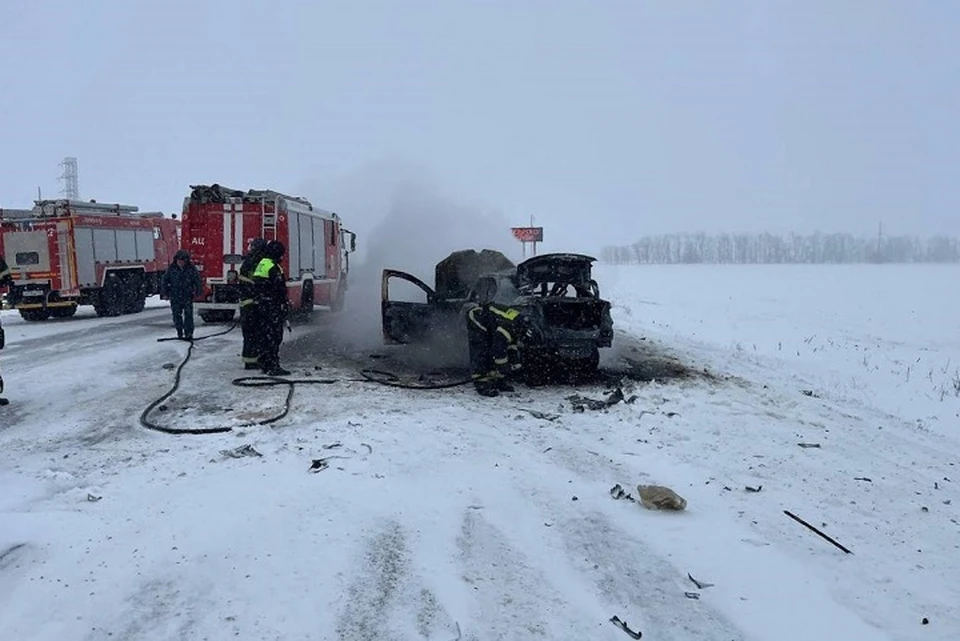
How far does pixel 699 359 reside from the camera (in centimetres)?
1227

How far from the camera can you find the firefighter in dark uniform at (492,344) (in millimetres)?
8562

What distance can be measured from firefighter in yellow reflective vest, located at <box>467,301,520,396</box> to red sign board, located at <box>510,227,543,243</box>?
519 inches

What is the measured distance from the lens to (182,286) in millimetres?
11992

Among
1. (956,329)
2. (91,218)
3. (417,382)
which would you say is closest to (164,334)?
(91,218)

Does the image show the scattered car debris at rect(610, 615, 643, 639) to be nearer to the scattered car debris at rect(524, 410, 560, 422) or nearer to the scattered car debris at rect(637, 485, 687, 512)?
the scattered car debris at rect(637, 485, 687, 512)

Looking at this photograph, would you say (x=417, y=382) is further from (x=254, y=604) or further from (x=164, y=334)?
(x=164, y=334)

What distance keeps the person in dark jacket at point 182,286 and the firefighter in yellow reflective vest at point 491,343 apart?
6.21 metres

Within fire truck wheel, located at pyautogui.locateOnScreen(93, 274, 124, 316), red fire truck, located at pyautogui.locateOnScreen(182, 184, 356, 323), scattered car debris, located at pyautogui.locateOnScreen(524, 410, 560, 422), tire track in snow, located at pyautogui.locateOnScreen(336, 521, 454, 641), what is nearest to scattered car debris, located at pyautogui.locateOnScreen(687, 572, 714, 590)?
tire track in snow, located at pyautogui.locateOnScreen(336, 521, 454, 641)

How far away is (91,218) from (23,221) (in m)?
1.49

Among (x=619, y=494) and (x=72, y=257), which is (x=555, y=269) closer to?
(x=619, y=494)

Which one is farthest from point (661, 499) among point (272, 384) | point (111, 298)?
point (111, 298)

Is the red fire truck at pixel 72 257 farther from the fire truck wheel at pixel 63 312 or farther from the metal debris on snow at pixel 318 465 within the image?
the metal debris on snow at pixel 318 465

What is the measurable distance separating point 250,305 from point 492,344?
339cm

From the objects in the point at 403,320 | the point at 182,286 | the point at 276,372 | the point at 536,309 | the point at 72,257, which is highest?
the point at 72,257
